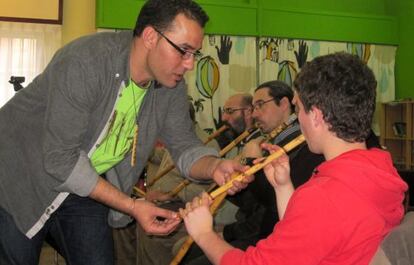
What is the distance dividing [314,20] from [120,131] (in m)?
5.11

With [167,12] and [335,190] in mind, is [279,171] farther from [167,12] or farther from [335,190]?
[167,12]

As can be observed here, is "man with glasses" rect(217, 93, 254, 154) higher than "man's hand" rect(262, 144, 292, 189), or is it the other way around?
"man with glasses" rect(217, 93, 254, 154)

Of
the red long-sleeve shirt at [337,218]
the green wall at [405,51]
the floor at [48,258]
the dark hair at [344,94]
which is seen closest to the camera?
the red long-sleeve shirt at [337,218]

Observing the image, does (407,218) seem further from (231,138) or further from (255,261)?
(231,138)

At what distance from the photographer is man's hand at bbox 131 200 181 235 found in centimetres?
162

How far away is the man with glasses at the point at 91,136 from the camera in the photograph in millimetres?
1503

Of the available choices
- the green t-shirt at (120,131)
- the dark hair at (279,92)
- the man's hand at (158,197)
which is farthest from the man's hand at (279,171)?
the man's hand at (158,197)

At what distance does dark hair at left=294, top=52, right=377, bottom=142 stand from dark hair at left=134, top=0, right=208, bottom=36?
0.48 meters

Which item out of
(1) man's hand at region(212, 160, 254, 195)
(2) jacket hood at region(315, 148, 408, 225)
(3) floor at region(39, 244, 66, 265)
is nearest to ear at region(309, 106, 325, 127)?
(2) jacket hood at region(315, 148, 408, 225)

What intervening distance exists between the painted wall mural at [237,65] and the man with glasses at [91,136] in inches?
152

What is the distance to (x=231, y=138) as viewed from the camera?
12.7 ft

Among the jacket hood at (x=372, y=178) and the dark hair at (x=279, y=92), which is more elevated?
the dark hair at (x=279, y=92)

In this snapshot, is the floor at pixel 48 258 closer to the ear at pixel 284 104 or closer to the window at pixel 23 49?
the window at pixel 23 49

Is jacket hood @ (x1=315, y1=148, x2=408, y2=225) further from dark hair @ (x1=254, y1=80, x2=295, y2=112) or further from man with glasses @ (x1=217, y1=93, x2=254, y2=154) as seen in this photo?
man with glasses @ (x1=217, y1=93, x2=254, y2=154)
